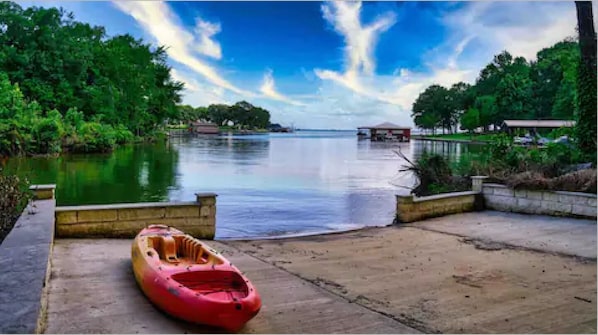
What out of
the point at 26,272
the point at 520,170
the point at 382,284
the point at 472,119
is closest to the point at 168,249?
the point at 26,272

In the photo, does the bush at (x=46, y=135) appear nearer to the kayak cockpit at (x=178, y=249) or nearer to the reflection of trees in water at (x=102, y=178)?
the reflection of trees in water at (x=102, y=178)

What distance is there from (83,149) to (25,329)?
131 feet

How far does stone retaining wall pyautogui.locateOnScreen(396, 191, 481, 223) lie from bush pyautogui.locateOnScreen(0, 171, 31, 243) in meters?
7.34

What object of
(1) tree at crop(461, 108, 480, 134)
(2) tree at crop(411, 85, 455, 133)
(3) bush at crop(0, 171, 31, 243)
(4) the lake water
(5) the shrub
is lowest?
(4) the lake water

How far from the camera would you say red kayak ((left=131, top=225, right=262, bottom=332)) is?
4535mm

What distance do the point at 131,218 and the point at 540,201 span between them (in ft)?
28.5

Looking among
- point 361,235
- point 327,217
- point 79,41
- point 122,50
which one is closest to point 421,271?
point 361,235

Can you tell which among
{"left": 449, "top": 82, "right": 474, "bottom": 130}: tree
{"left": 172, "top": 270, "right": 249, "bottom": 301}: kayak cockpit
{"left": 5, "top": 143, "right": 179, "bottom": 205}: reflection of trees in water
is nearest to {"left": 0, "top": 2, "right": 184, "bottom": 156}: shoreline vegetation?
{"left": 5, "top": 143, "right": 179, "bottom": 205}: reflection of trees in water

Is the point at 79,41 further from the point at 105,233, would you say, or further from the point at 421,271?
the point at 421,271

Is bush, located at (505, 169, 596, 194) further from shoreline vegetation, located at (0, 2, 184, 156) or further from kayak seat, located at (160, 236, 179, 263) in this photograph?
shoreline vegetation, located at (0, 2, 184, 156)

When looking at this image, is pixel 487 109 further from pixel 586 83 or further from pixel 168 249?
pixel 168 249

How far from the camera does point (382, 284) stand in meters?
6.32

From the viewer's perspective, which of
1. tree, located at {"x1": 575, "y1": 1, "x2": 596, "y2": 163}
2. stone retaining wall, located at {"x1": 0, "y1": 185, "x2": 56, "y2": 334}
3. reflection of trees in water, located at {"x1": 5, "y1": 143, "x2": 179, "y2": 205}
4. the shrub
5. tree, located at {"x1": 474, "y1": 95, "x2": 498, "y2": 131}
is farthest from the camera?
tree, located at {"x1": 474, "y1": 95, "x2": 498, "y2": 131}

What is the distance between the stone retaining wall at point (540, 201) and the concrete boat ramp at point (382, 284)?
1.10 meters
